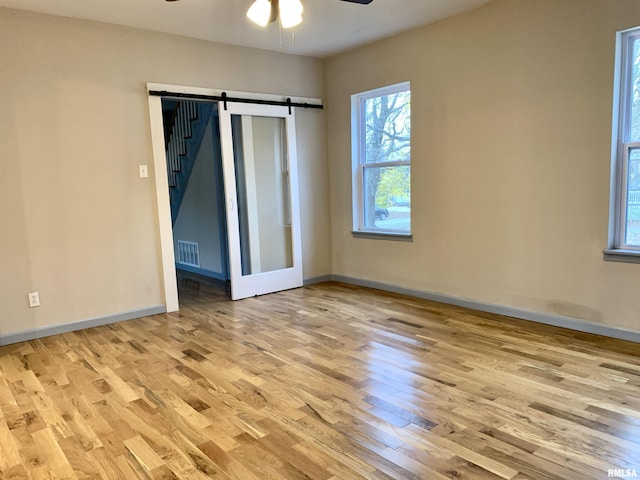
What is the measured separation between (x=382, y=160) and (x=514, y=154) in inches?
60.9

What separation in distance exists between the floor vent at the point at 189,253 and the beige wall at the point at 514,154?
2.81 m

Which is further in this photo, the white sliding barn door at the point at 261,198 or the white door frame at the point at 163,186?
the white sliding barn door at the point at 261,198

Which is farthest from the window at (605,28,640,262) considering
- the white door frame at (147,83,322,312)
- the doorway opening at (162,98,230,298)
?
the doorway opening at (162,98,230,298)

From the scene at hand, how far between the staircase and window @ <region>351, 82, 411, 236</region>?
195cm

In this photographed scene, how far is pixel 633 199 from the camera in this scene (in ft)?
10.8

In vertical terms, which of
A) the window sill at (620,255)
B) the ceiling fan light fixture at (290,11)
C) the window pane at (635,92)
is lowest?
the window sill at (620,255)

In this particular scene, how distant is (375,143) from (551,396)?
327 cm

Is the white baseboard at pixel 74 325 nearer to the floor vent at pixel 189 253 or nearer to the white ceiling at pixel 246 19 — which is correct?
the floor vent at pixel 189 253

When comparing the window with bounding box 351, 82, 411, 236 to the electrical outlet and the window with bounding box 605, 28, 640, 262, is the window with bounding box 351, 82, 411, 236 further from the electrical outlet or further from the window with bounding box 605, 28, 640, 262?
the electrical outlet

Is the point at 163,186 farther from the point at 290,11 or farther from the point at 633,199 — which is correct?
the point at 633,199

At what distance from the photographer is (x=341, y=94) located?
5270 millimetres

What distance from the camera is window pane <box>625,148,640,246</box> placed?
3238 mm

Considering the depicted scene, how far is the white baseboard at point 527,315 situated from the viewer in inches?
132

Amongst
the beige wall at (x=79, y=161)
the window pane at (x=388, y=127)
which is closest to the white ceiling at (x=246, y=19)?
the beige wall at (x=79, y=161)
